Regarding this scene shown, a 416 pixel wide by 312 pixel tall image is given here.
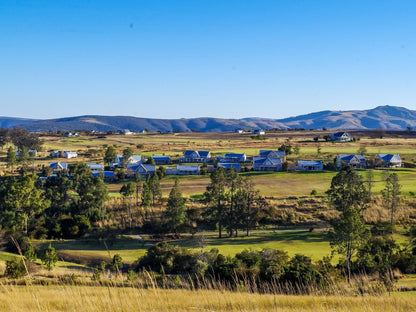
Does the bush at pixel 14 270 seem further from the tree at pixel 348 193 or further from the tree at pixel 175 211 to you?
the tree at pixel 348 193

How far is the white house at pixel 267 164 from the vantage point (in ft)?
248

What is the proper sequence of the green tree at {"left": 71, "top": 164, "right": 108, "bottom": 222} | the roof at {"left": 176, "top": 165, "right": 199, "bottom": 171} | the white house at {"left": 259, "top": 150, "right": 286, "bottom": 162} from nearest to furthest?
the green tree at {"left": 71, "top": 164, "right": 108, "bottom": 222}
the roof at {"left": 176, "top": 165, "right": 199, "bottom": 171}
the white house at {"left": 259, "top": 150, "right": 286, "bottom": 162}

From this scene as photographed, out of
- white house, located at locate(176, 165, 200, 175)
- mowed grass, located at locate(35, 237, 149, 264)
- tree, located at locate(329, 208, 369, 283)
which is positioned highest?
white house, located at locate(176, 165, 200, 175)

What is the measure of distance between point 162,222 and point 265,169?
3983 centimetres

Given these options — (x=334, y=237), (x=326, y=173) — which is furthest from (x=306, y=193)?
(x=334, y=237)

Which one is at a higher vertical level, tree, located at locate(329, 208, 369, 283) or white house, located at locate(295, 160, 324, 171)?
white house, located at locate(295, 160, 324, 171)

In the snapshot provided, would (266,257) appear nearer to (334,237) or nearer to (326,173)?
(334,237)

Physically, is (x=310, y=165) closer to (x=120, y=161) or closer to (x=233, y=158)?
(x=233, y=158)

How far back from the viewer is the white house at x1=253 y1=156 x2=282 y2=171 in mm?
75500

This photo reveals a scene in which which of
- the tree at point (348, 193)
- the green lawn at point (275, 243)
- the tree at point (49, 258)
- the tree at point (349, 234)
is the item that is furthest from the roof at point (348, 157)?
the tree at point (49, 258)

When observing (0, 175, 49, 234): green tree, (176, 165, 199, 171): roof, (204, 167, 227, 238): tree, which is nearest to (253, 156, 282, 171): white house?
(176, 165, 199, 171): roof

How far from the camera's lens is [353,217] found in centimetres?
2658

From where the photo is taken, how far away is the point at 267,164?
75.5m

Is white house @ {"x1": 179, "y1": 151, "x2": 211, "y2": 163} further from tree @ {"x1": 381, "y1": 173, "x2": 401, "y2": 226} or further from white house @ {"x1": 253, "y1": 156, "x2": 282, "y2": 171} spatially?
tree @ {"x1": 381, "y1": 173, "x2": 401, "y2": 226}
